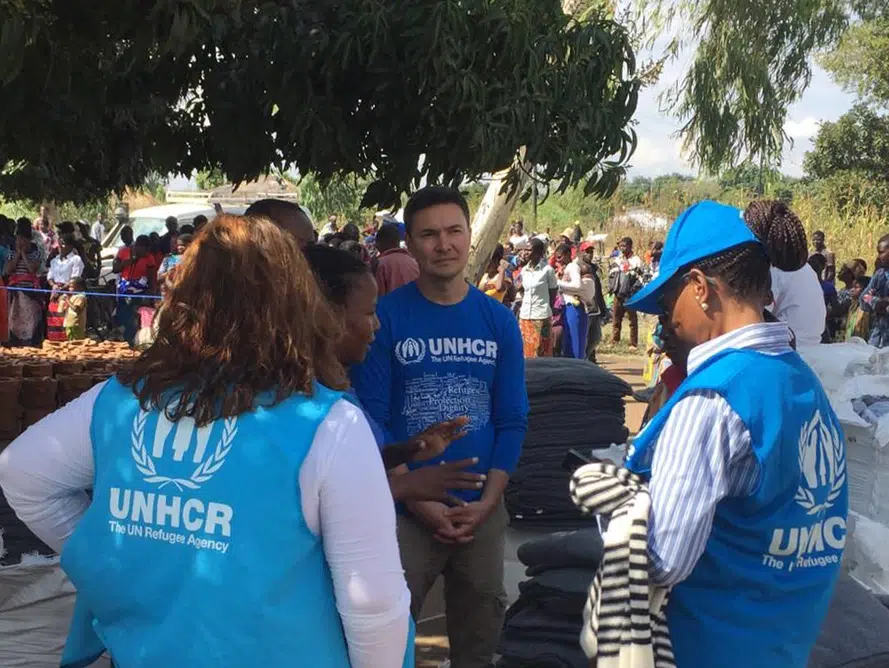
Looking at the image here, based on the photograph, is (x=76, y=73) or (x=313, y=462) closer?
(x=313, y=462)

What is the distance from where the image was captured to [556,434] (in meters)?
5.89

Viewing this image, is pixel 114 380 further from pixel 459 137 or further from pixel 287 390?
pixel 459 137

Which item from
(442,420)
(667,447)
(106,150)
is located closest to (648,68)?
(106,150)

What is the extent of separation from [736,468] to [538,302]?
10.9 m

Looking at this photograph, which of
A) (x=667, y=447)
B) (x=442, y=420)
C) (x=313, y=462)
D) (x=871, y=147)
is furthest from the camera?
(x=871, y=147)

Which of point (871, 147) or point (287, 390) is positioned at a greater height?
point (871, 147)

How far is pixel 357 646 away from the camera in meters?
1.84

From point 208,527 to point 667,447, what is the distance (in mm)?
821

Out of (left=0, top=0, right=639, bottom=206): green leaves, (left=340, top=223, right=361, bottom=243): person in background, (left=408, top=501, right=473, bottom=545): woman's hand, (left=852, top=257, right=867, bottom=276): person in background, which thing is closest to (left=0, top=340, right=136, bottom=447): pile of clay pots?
(left=340, top=223, right=361, bottom=243): person in background

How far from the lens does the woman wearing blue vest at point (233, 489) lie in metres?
1.78

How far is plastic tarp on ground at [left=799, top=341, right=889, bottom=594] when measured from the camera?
496 centimetres

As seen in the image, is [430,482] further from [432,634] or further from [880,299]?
[880,299]

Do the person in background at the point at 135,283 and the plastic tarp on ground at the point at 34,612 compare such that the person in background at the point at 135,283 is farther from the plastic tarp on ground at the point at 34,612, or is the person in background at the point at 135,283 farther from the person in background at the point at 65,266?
the plastic tarp on ground at the point at 34,612

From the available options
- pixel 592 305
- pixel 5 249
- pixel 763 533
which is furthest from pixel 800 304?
pixel 5 249
